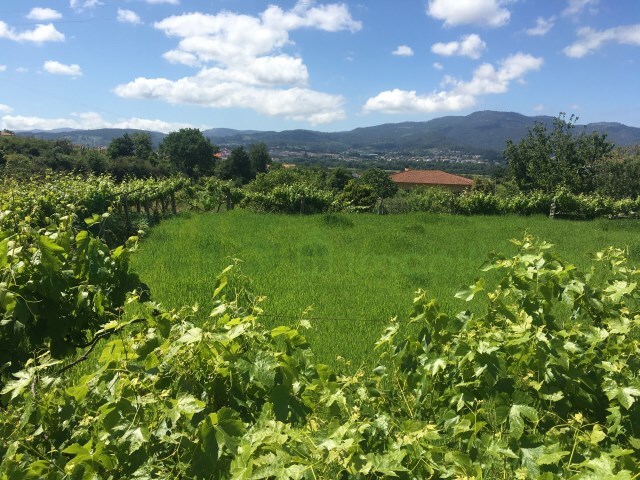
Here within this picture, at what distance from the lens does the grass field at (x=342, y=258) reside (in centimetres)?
567

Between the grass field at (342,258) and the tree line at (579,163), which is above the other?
the tree line at (579,163)

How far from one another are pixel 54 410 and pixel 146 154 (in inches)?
3098

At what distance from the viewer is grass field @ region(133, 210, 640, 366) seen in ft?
18.6

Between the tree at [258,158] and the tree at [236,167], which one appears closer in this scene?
the tree at [236,167]

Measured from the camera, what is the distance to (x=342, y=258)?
8.77m

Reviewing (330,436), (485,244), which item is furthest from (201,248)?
(330,436)

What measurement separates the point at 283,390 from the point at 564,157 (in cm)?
4078

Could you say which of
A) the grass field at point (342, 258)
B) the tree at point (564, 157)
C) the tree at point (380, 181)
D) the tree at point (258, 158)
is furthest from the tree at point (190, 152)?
the grass field at point (342, 258)

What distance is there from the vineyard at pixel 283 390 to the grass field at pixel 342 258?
2.90 ft

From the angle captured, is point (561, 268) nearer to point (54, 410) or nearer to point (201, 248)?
point (54, 410)

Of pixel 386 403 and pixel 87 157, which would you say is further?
pixel 87 157

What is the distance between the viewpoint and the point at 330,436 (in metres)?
1.21

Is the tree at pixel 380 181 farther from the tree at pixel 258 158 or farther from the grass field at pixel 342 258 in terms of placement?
the grass field at pixel 342 258

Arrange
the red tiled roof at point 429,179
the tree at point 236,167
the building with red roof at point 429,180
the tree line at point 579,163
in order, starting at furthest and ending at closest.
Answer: the red tiled roof at point 429,179 → the building with red roof at point 429,180 → the tree at point 236,167 → the tree line at point 579,163
